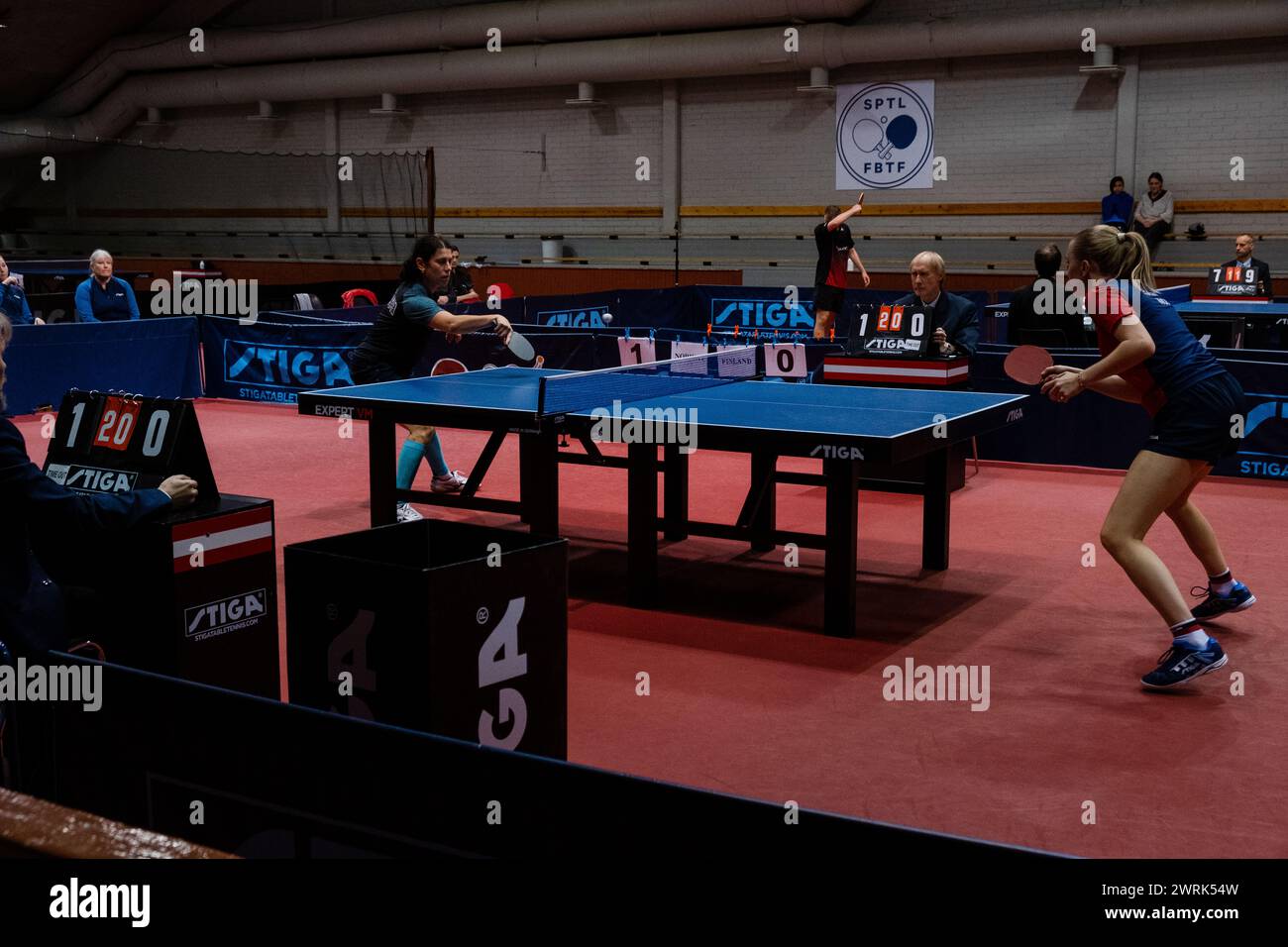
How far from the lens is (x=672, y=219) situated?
69.3 ft

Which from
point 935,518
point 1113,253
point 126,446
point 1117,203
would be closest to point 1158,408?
point 1113,253

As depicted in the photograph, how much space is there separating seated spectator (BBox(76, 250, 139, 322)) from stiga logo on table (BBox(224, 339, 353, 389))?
3.26ft

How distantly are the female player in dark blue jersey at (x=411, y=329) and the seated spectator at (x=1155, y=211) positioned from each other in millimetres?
12004

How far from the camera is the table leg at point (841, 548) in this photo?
19.4ft

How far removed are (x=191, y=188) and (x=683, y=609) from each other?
21.7 m

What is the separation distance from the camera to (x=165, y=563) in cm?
406

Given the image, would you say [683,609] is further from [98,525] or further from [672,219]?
[672,219]

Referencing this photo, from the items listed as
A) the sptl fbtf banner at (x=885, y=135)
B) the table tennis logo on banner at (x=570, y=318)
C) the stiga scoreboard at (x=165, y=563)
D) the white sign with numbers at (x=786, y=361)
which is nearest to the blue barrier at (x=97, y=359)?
the table tennis logo on banner at (x=570, y=318)

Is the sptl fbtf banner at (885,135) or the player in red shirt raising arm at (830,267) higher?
the sptl fbtf banner at (885,135)

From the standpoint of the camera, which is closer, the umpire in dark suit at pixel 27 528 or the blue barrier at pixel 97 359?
the umpire in dark suit at pixel 27 528

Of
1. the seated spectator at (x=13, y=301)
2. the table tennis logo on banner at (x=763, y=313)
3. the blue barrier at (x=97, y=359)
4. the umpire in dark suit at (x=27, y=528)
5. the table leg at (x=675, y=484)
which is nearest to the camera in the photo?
the umpire in dark suit at (x=27, y=528)

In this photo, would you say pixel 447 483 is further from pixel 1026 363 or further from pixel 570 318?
pixel 570 318

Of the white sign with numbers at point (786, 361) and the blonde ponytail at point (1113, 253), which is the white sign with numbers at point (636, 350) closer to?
the white sign with numbers at point (786, 361)
